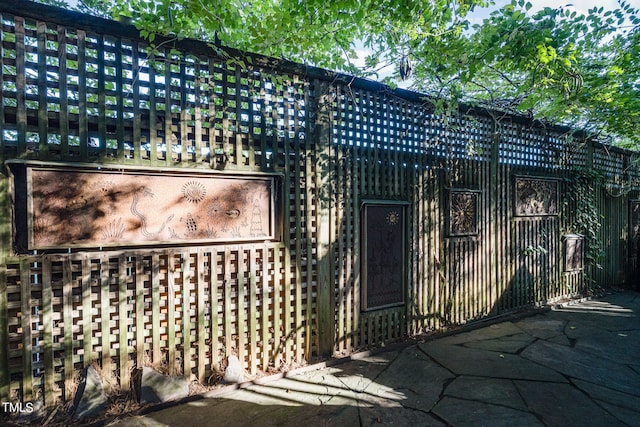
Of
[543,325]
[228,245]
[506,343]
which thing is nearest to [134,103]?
[228,245]

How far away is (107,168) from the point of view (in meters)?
3.21

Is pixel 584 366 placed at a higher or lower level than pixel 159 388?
lower

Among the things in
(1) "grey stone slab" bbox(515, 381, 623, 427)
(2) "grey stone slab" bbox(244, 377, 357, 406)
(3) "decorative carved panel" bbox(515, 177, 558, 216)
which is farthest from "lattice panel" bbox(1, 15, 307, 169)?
(3) "decorative carved panel" bbox(515, 177, 558, 216)

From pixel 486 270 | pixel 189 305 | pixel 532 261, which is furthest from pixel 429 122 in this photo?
pixel 189 305

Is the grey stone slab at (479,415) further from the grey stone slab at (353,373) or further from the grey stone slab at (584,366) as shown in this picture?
the grey stone slab at (584,366)

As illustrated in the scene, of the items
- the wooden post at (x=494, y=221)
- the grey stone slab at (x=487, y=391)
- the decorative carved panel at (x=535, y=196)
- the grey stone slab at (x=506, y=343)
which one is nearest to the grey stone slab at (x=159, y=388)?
the grey stone slab at (x=487, y=391)

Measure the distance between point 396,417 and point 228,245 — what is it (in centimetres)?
288

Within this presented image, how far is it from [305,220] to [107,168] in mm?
2550

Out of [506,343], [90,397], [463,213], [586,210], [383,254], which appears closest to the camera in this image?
[90,397]

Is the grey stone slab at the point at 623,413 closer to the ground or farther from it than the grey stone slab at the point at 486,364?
farther from it

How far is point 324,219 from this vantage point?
4.54 meters

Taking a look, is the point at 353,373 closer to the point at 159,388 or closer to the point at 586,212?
the point at 159,388

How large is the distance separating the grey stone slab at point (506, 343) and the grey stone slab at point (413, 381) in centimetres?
124

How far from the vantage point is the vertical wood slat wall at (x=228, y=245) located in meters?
3.02
